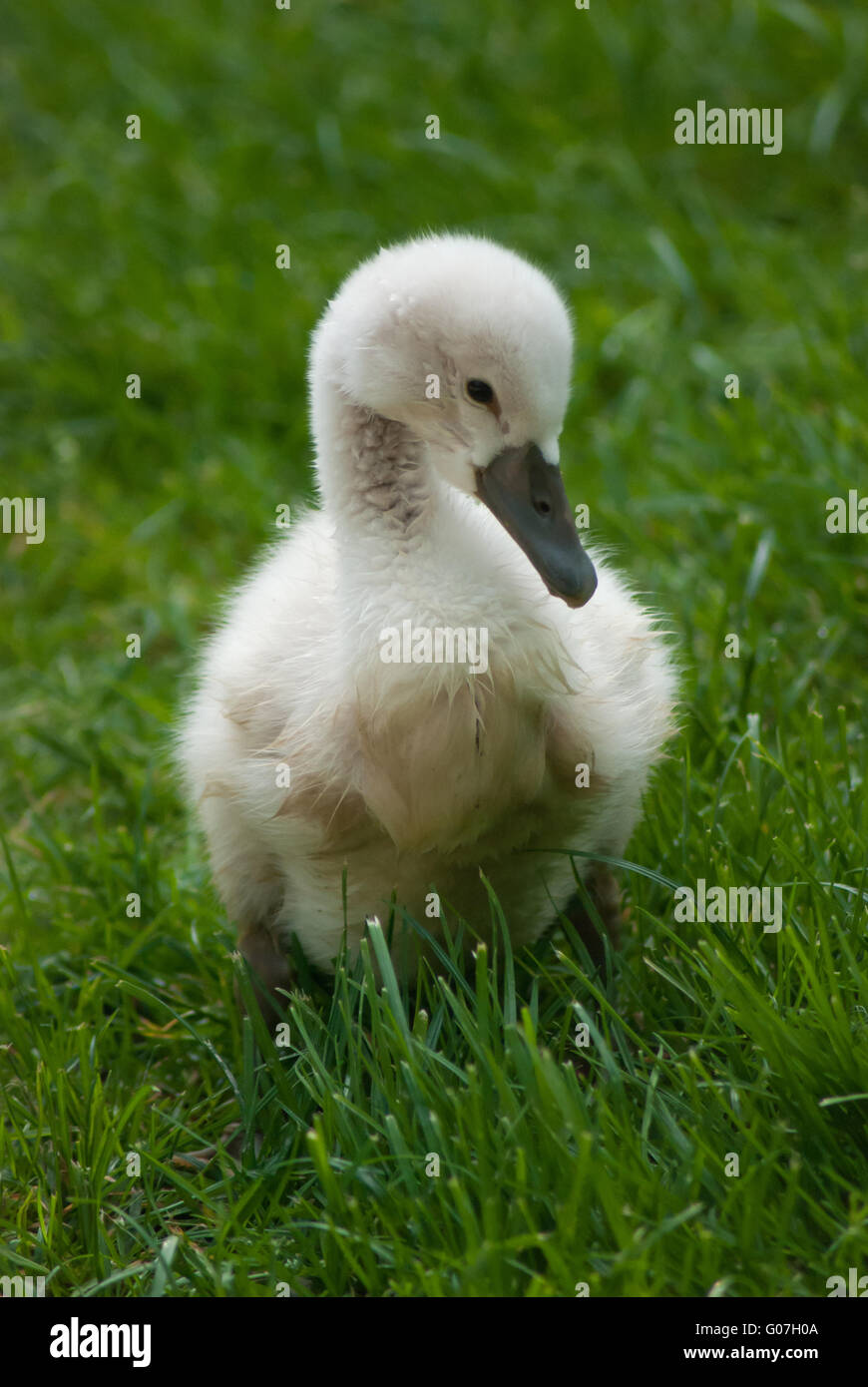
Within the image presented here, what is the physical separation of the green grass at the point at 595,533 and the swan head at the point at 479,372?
80 centimetres

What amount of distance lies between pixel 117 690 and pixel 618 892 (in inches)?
73.4

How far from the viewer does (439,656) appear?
9.46 ft

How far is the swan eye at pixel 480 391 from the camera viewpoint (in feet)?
9.60

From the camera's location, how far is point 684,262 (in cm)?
615

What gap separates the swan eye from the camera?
2926 millimetres

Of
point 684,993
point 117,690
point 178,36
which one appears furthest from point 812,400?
point 178,36

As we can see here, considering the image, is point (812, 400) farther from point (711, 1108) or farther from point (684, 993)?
point (711, 1108)

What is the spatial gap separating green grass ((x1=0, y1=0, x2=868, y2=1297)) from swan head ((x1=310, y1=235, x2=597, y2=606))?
0.80 m
